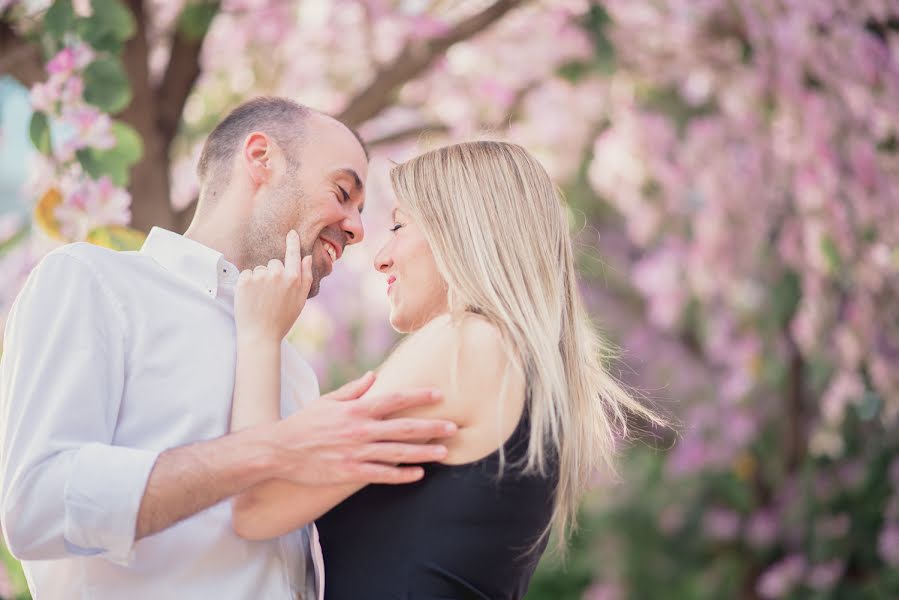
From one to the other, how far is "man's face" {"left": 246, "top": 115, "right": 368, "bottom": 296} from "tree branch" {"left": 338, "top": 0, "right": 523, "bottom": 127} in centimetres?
159

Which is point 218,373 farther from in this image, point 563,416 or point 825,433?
point 825,433

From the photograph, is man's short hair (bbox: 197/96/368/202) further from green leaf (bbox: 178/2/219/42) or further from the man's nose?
green leaf (bbox: 178/2/219/42)

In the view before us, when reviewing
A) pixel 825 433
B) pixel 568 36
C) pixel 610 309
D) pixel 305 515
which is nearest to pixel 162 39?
pixel 568 36

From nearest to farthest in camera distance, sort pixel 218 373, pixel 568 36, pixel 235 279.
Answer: pixel 218 373 → pixel 235 279 → pixel 568 36

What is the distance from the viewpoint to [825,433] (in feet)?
19.4

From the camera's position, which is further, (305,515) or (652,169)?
(652,169)

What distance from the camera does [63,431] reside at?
5.64ft

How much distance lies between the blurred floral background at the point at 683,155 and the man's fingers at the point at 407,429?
1148mm

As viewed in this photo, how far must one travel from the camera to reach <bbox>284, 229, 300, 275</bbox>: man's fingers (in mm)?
2111

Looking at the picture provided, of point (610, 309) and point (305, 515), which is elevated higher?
point (305, 515)

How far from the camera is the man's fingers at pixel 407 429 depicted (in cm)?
181

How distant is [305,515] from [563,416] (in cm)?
50

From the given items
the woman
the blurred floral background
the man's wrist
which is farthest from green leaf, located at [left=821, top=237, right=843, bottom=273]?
the man's wrist

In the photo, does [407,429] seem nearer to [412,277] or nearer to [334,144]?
[412,277]
